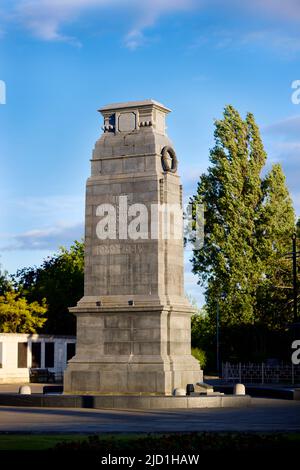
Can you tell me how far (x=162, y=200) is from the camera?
3594cm

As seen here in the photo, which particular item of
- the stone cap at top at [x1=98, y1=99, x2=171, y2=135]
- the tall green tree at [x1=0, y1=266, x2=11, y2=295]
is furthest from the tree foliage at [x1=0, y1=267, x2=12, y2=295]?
the stone cap at top at [x1=98, y1=99, x2=171, y2=135]

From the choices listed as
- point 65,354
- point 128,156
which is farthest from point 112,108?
point 65,354

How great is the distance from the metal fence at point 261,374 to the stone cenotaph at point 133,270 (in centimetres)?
2545

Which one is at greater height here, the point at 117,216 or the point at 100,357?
the point at 117,216

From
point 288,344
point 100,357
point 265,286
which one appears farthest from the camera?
point 288,344

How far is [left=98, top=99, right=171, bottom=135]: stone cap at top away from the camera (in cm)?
3678

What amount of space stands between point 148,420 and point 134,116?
1457 cm

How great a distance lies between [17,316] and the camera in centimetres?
7619

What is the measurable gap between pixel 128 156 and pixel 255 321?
33.7 m

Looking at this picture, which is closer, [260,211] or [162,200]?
[162,200]

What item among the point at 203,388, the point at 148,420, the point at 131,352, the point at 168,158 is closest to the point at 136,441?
the point at 148,420
